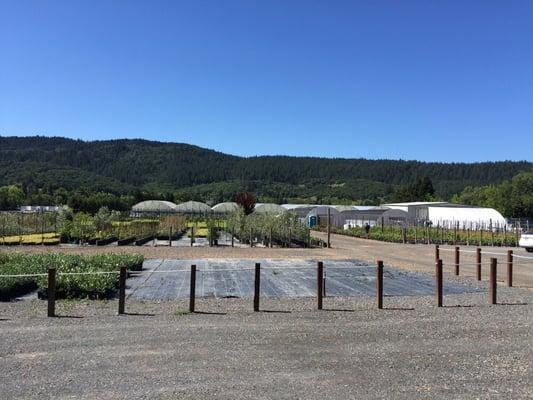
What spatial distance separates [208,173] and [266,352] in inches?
6929

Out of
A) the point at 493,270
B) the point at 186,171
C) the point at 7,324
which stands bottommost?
the point at 7,324

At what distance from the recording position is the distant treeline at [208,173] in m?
155

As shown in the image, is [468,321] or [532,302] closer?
[468,321]

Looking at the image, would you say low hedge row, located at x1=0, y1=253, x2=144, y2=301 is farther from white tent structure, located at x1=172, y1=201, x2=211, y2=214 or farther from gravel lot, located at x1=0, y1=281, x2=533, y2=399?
white tent structure, located at x1=172, y1=201, x2=211, y2=214

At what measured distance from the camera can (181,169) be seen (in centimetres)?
18388

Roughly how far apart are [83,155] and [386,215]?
432ft

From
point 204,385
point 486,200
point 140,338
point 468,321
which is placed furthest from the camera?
point 486,200

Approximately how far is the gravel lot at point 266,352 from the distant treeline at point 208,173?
134 meters

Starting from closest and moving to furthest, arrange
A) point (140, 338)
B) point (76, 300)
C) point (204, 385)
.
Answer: point (204, 385) → point (140, 338) → point (76, 300)

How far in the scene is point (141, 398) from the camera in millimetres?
5352

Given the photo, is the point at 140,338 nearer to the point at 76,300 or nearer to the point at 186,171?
the point at 76,300

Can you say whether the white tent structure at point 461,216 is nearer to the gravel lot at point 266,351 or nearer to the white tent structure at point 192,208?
the white tent structure at point 192,208

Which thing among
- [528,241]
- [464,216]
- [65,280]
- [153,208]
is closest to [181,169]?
[153,208]

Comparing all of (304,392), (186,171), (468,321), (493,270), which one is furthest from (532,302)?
(186,171)
